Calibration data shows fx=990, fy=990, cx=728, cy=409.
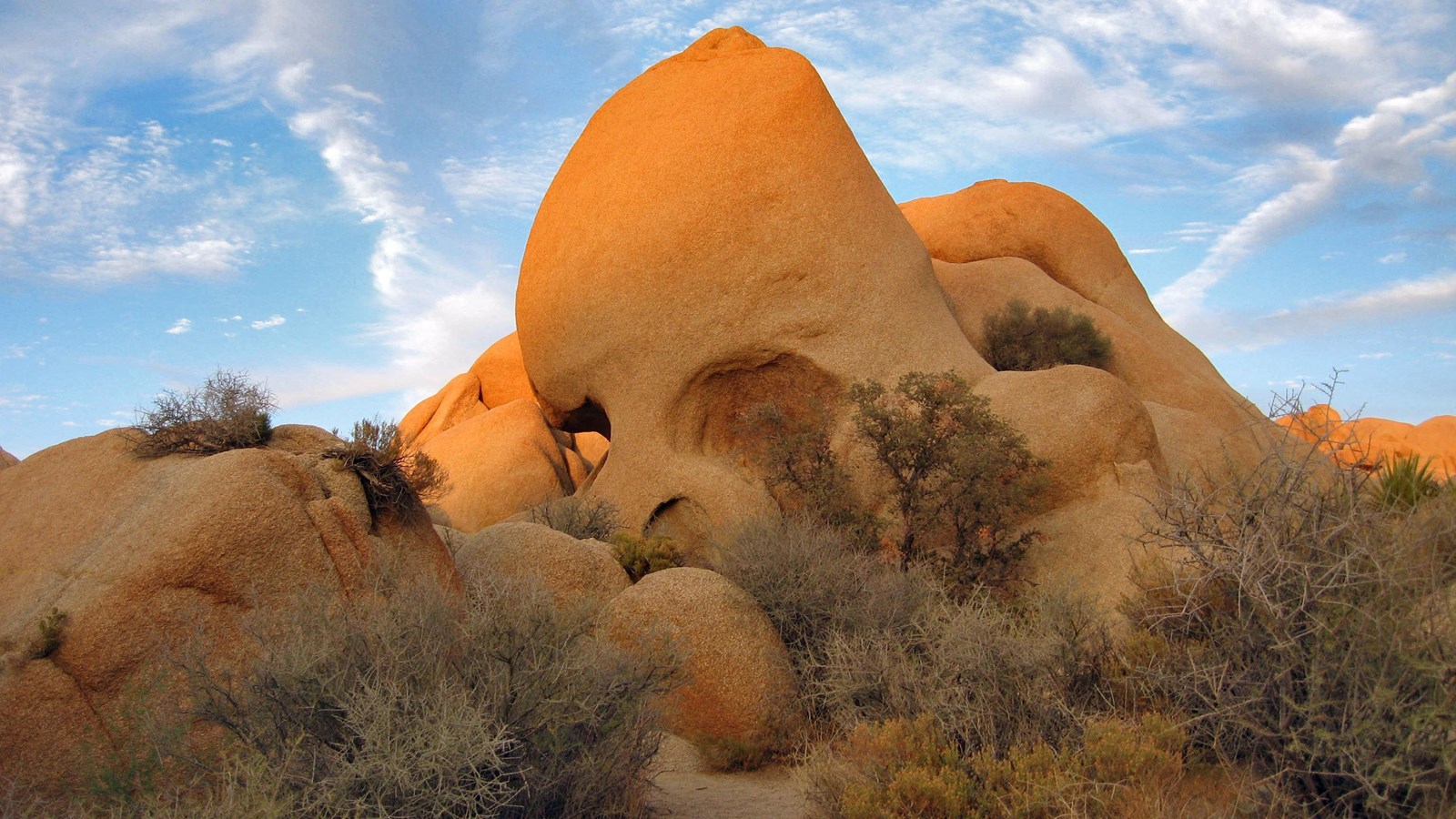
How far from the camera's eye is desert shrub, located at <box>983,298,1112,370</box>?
1767cm

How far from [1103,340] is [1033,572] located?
8389mm

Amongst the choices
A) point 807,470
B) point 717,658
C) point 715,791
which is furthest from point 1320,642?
point 807,470

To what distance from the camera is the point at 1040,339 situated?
699 inches

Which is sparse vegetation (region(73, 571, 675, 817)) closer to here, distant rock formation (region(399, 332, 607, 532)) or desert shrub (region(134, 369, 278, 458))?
desert shrub (region(134, 369, 278, 458))

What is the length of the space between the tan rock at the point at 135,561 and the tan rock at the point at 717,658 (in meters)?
1.66

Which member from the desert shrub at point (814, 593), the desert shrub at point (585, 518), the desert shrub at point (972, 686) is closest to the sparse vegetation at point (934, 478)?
the desert shrub at point (814, 593)

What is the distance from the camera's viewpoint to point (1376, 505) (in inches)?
214

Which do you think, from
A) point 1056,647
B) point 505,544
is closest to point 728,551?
point 505,544

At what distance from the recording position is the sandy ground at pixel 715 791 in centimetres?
618

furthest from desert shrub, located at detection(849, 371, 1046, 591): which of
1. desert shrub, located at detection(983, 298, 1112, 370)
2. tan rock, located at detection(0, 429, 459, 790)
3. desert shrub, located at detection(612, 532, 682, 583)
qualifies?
tan rock, located at detection(0, 429, 459, 790)

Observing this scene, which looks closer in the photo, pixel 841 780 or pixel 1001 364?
pixel 841 780

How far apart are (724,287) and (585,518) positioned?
12.7 ft

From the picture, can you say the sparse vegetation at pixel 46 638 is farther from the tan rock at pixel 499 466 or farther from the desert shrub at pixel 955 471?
the tan rock at pixel 499 466

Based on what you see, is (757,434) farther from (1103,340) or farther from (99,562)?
(99,562)
